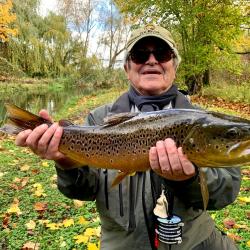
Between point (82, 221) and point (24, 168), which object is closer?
point (82, 221)

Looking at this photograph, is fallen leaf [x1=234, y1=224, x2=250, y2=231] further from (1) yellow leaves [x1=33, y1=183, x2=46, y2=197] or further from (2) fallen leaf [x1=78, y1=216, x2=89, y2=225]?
(1) yellow leaves [x1=33, y1=183, x2=46, y2=197]

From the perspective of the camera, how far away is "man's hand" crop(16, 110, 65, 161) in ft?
7.72

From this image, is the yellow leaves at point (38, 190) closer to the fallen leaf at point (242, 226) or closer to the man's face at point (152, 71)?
the fallen leaf at point (242, 226)

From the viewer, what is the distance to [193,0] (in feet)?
61.6

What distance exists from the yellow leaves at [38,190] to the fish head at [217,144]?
4068 millimetres

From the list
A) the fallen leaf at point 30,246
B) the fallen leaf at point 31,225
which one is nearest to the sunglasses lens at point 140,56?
the fallen leaf at point 30,246

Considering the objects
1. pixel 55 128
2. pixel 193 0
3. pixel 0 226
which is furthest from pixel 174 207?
pixel 193 0

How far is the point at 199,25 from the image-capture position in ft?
62.2

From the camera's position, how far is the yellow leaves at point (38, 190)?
571 centimetres

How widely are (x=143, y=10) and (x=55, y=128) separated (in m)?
19.0

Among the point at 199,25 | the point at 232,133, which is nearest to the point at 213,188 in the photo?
the point at 232,133

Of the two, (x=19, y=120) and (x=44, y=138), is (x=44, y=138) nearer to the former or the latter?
(x=44, y=138)

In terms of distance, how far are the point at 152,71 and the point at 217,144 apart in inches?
39.5

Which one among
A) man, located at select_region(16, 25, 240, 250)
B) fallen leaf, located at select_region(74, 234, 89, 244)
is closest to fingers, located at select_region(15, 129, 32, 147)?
man, located at select_region(16, 25, 240, 250)
